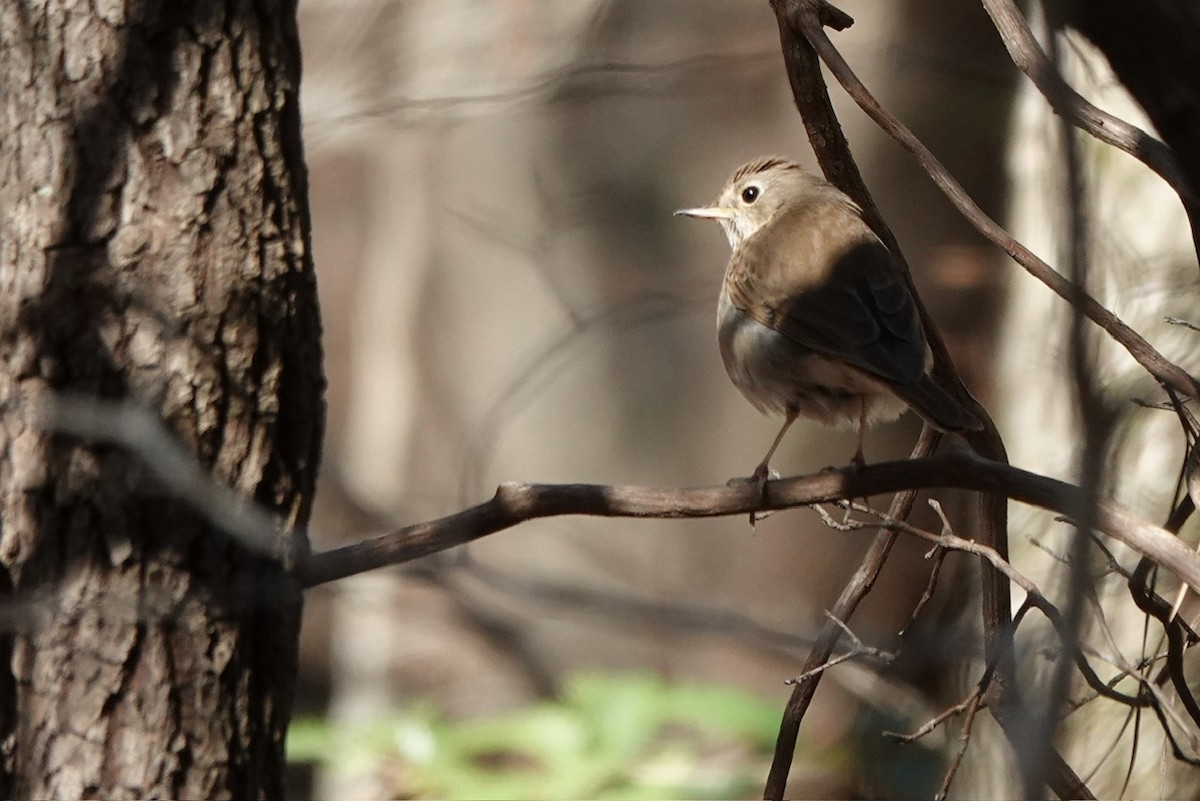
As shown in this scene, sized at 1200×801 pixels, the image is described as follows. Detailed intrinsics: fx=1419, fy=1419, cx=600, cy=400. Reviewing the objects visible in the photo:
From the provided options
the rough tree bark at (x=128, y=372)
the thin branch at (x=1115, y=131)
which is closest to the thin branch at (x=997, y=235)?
the thin branch at (x=1115, y=131)

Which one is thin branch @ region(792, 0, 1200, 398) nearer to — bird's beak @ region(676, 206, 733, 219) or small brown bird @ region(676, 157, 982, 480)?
small brown bird @ region(676, 157, 982, 480)

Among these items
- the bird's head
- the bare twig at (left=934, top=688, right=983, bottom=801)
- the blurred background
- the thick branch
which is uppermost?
the blurred background

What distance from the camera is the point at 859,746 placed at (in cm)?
523

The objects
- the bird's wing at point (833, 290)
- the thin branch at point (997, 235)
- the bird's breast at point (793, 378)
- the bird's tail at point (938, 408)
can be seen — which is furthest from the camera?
the bird's breast at point (793, 378)

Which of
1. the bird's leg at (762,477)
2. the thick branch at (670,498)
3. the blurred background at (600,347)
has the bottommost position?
the thick branch at (670,498)

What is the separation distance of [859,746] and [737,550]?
101cm

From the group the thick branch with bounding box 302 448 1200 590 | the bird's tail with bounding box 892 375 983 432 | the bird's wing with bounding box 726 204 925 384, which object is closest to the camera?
the thick branch with bounding box 302 448 1200 590

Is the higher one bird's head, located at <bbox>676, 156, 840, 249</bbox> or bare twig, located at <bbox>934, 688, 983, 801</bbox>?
bird's head, located at <bbox>676, 156, 840, 249</bbox>

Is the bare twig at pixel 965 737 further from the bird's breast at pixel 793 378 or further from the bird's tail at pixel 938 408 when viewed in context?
the bird's breast at pixel 793 378

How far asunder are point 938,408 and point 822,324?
17.7 inches

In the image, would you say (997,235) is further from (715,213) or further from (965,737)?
(715,213)

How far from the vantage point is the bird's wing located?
256 centimetres

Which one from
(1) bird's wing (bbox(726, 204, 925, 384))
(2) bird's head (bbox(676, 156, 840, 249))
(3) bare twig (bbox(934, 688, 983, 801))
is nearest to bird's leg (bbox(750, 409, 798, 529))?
(1) bird's wing (bbox(726, 204, 925, 384))

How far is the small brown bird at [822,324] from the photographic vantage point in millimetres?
2568
